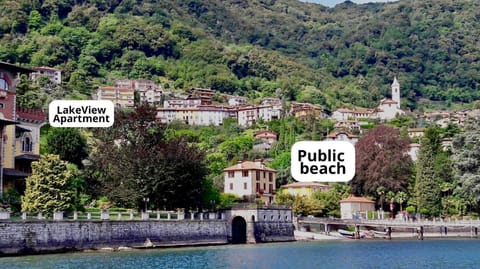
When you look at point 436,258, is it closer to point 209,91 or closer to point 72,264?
point 72,264

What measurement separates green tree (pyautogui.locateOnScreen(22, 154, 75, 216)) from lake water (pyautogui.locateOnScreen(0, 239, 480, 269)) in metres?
4.67

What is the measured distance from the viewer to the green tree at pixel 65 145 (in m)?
65.1

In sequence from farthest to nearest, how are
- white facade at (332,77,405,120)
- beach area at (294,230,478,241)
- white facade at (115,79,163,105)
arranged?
white facade at (332,77,405,120), white facade at (115,79,163,105), beach area at (294,230,478,241)

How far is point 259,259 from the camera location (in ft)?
149

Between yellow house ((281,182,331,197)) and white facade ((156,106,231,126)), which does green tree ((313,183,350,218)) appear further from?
white facade ((156,106,231,126))

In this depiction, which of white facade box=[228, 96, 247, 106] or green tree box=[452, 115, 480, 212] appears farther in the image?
white facade box=[228, 96, 247, 106]

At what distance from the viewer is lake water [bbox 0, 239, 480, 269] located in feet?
131

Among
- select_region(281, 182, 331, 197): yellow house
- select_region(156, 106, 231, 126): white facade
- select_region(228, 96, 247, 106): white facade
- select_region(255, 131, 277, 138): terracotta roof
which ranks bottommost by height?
select_region(281, 182, 331, 197): yellow house

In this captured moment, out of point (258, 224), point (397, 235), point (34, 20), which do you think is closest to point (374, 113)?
point (34, 20)

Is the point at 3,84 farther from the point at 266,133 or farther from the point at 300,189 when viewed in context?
the point at 266,133

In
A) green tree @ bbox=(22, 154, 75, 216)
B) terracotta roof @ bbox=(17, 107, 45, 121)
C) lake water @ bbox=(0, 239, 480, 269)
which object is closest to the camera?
lake water @ bbox=(0, 239, 480, 269)

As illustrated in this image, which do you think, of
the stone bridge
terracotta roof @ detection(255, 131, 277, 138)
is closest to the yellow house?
the stone bridge

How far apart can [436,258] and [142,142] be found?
24.5m

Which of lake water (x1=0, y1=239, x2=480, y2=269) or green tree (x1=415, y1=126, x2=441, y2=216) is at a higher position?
green tree (x1=415, y1=126, x2=441, y2=216)
